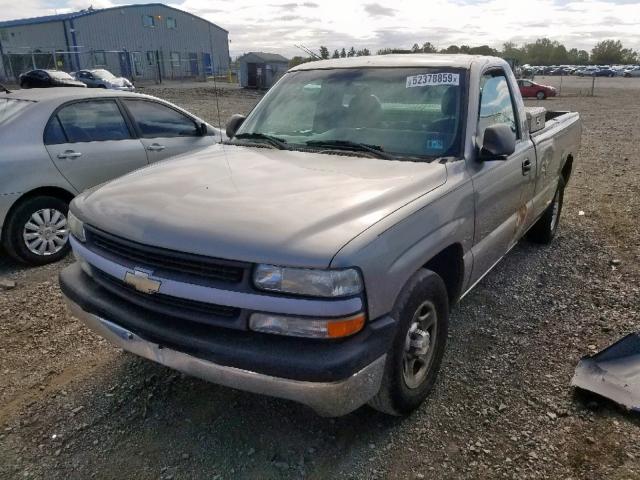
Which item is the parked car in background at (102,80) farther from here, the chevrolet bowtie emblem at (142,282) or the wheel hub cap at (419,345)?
the wheel hub cap at (419,345)

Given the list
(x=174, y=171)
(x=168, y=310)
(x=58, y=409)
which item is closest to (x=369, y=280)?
A: (x=168, y=310)

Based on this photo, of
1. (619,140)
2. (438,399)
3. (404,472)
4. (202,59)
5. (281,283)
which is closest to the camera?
(281,283)

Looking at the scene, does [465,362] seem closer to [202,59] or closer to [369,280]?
[369,280]

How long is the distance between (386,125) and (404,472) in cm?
203

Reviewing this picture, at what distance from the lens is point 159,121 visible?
6.00 m

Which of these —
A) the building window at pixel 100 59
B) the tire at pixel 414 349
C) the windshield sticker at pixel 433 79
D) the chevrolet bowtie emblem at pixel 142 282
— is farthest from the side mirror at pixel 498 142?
the building window at pixel 100 59

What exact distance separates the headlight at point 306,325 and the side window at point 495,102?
1.80m

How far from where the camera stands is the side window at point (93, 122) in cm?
525

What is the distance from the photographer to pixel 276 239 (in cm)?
215

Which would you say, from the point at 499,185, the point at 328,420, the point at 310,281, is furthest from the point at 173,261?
the point at 499,185

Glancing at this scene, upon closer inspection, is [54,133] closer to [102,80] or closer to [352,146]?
[352,146]

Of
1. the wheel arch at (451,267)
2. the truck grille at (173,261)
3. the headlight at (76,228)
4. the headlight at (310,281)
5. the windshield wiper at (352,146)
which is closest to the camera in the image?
the headlight at (310,281)

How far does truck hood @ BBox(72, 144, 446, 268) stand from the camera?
217cm

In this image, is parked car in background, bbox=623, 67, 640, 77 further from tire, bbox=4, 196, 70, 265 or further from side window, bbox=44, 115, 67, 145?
tire, bbox=4, 196, 70, 265
